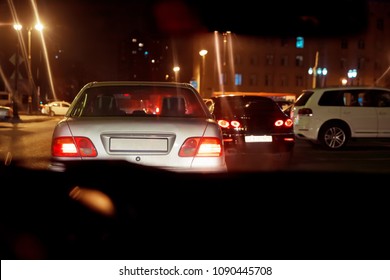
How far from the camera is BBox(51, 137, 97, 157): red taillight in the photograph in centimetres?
592

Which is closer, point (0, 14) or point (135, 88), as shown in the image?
point (135, 88)

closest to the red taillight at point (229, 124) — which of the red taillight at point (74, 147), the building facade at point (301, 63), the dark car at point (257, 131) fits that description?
the dark car at point (257, 131)

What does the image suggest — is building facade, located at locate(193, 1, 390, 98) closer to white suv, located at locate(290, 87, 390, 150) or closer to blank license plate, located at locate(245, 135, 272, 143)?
white suv, located at locate(290, 87, 390, 150)

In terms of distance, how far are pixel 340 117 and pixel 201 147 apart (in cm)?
1137

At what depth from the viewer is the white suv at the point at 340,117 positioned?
16625 millimetres

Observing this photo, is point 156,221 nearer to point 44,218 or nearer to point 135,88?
point 44,218

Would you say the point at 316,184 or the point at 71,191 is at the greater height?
the point at 71,191

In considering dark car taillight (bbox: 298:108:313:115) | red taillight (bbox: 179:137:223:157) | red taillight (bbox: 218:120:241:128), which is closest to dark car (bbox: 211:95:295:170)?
red taillight (bbox: 218:120:241:128)

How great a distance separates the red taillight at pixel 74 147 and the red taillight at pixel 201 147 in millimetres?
907

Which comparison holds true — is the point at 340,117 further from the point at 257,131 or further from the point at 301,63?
the point at 301,63

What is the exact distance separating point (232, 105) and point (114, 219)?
8.38m

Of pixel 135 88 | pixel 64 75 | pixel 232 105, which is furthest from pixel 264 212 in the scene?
pixel 64 75

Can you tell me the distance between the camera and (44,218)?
535 cm

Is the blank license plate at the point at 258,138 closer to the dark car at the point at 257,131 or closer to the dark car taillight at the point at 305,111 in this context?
the dark car at the point at 257,131
